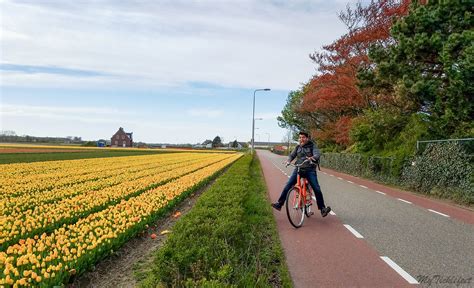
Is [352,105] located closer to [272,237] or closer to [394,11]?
[394,11]

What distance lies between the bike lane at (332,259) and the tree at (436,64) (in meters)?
7.41

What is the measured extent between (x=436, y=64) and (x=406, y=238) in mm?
10180

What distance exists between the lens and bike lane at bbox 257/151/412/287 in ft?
15.7

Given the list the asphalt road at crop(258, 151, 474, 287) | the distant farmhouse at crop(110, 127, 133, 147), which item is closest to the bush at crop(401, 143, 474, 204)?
the asphalt road at crop(258, 151, 474, 287)

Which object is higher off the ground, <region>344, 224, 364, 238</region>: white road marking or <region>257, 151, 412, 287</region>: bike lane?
<region>344, 224, 364, 238</region>: white road marking

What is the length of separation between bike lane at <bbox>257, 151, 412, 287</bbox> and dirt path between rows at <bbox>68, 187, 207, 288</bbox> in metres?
2.12

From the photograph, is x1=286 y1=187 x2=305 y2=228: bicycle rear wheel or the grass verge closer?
the grass verge

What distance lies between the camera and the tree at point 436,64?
1220 centimetres

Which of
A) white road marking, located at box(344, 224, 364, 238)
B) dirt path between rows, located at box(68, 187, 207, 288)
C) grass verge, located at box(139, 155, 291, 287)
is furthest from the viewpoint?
white road marking, located at box(344, 224, 364, 238)

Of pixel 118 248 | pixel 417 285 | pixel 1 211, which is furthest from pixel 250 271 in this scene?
pixel 1 211

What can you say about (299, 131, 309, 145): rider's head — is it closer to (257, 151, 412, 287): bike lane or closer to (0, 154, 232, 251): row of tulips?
(257, 151, 412, 287): bike lane

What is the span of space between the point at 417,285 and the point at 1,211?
780 cm

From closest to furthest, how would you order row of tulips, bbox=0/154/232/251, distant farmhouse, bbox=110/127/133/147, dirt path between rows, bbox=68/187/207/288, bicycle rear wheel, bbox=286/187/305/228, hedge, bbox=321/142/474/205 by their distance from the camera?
dirt path between rows, bbox=68/187/207/288
row of tulips, bbox=0/154/232/251
bicycle rear wheel, bbox=286/187/305/228
hedge, bbox=321/142/474/205
distant farmhouse, bbox=110/127/133/147

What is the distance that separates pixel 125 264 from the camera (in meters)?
5.54
